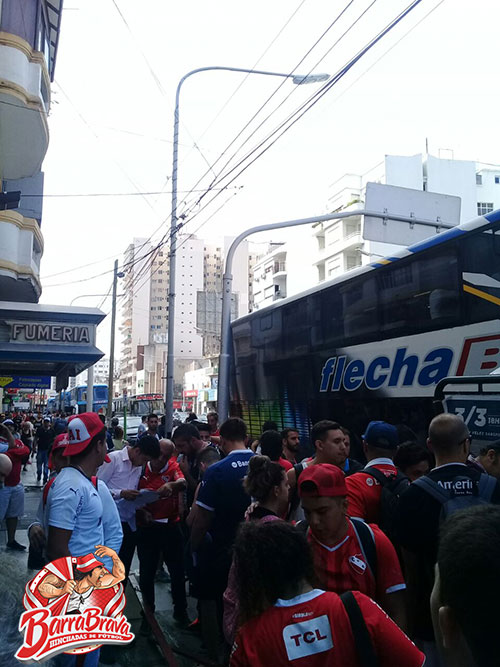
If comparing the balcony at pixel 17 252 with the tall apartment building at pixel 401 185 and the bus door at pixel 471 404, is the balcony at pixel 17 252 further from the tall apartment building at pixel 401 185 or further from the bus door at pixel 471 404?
the tall apartment building at pixel 401 185

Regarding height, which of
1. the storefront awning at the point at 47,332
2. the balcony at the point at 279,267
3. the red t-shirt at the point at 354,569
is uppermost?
the balcony at the point at 279,267

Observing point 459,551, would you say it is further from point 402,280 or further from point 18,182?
point 18,182

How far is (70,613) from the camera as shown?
184cm

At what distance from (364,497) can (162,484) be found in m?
3.06

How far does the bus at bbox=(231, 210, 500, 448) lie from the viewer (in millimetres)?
7430

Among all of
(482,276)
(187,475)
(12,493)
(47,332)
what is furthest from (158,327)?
(482,276)

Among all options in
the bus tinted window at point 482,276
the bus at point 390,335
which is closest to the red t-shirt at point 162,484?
the bus at point 390,335

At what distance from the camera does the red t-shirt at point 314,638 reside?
1.80 metres

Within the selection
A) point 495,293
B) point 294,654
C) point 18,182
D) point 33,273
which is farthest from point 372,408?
point 18,182

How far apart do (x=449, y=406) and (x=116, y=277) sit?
2457 centimetres

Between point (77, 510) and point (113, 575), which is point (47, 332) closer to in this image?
point (77, 510)

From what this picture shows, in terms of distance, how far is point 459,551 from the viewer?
137 centimetres

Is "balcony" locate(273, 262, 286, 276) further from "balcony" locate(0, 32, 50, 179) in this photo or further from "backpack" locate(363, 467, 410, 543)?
"backpack" locate(363, 467, 410, 543)

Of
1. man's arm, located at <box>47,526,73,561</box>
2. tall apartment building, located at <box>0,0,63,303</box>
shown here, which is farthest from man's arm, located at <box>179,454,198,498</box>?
tall apartment building, located at <box>0,0,63,303</box>
